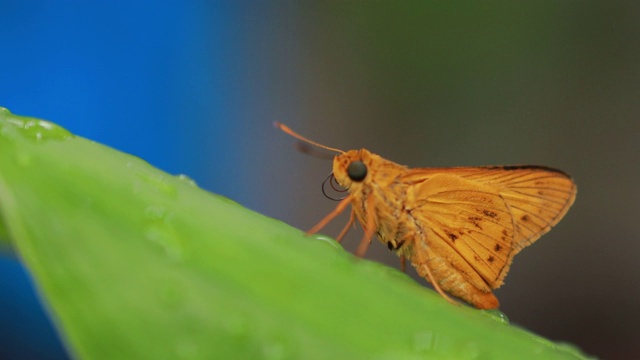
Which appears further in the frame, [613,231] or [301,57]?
[301,57]

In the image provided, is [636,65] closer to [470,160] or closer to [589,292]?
[470,160]

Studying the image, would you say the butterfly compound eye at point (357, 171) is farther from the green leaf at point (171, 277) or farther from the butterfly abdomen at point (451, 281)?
the green leaf at point (171, 277)

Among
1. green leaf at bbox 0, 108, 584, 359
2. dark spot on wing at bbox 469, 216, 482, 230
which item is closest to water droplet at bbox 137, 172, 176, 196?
green leaf at bbox 0, 108, 584, 359

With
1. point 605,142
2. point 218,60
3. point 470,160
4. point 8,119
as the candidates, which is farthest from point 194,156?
point 8,119

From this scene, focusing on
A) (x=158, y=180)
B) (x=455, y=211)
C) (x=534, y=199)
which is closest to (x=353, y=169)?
(x=455, y=211)

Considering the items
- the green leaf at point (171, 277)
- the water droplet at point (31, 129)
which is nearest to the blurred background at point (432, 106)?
the water droplet at point (31, 129)

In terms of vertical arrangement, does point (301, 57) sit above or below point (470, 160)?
above
